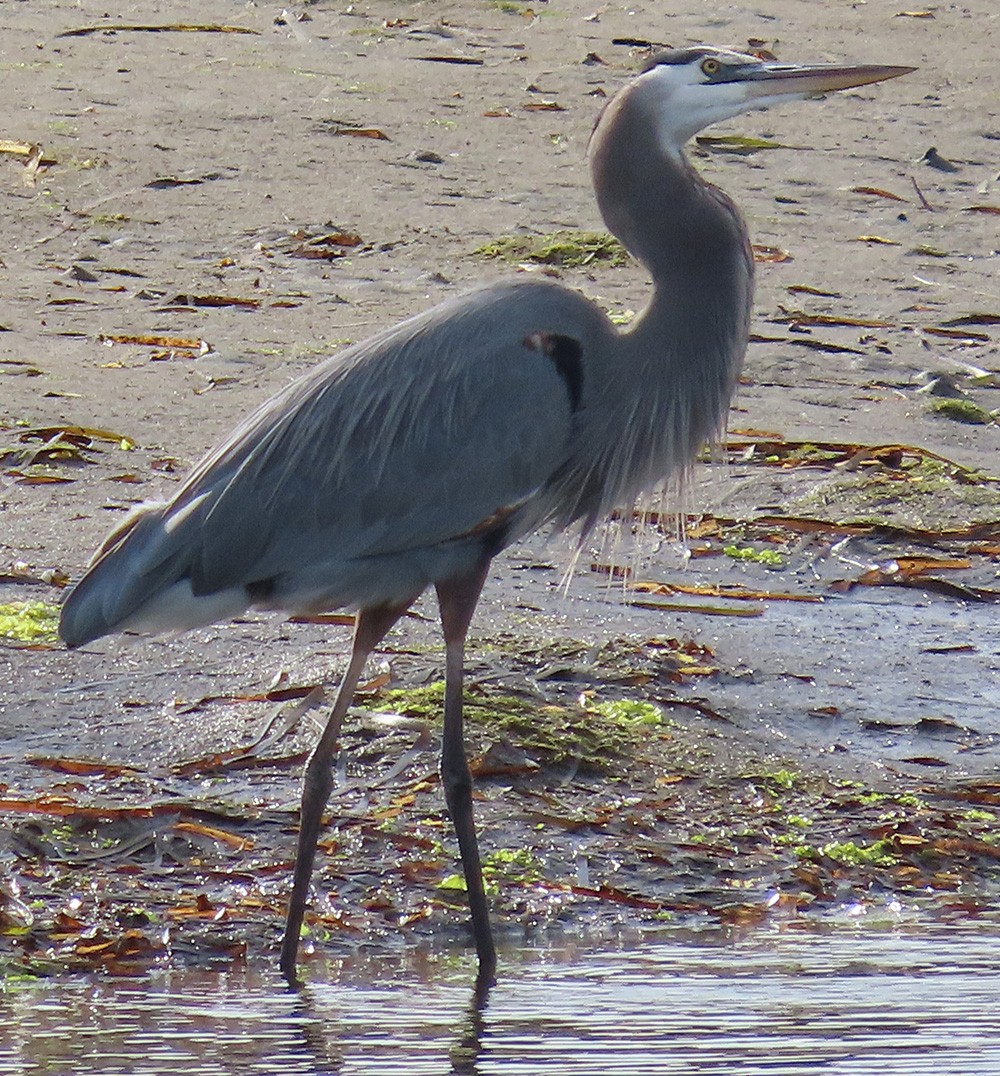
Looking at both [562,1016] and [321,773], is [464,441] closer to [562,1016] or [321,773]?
[321,773]

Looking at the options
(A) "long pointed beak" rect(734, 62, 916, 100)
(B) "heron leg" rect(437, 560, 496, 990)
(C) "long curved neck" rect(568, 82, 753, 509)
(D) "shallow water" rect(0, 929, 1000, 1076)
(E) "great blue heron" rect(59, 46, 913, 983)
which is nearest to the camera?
(D) "shallow water" rect(0, 929, 1000, 1076)

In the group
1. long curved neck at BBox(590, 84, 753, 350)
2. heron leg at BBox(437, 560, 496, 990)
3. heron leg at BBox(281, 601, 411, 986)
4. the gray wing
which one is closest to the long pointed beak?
long curved neck at BBox(590, 84, 753, 350)

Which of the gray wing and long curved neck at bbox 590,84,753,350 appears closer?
the gray wing

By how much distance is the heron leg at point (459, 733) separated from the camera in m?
5.14

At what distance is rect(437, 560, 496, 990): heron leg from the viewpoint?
5145mm

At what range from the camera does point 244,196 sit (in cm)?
1113

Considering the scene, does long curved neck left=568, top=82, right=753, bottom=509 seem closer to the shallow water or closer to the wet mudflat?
the wet mudflat

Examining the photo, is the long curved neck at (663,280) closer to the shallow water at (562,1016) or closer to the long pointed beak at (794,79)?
the long pointed beak at (794,79)

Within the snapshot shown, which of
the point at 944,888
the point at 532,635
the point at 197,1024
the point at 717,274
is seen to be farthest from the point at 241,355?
the point at 197,1024

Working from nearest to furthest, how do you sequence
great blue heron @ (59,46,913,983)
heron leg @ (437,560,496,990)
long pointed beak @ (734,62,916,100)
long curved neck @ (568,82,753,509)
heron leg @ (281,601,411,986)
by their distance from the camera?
heron leg @ (281,601,411,986), heron leg @ (437,560,496,990), great blue heron @ (59,46,913,983), long curved neck @ (568,82,753,509), long pointed beak @ (734,62,916,100)

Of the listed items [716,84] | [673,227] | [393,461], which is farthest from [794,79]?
[393,461]

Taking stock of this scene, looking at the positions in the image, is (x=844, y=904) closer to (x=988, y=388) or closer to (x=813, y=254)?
(x=988, y=388)

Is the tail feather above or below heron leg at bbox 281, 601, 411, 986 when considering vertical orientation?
above

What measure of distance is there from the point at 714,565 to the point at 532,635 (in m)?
1.03
